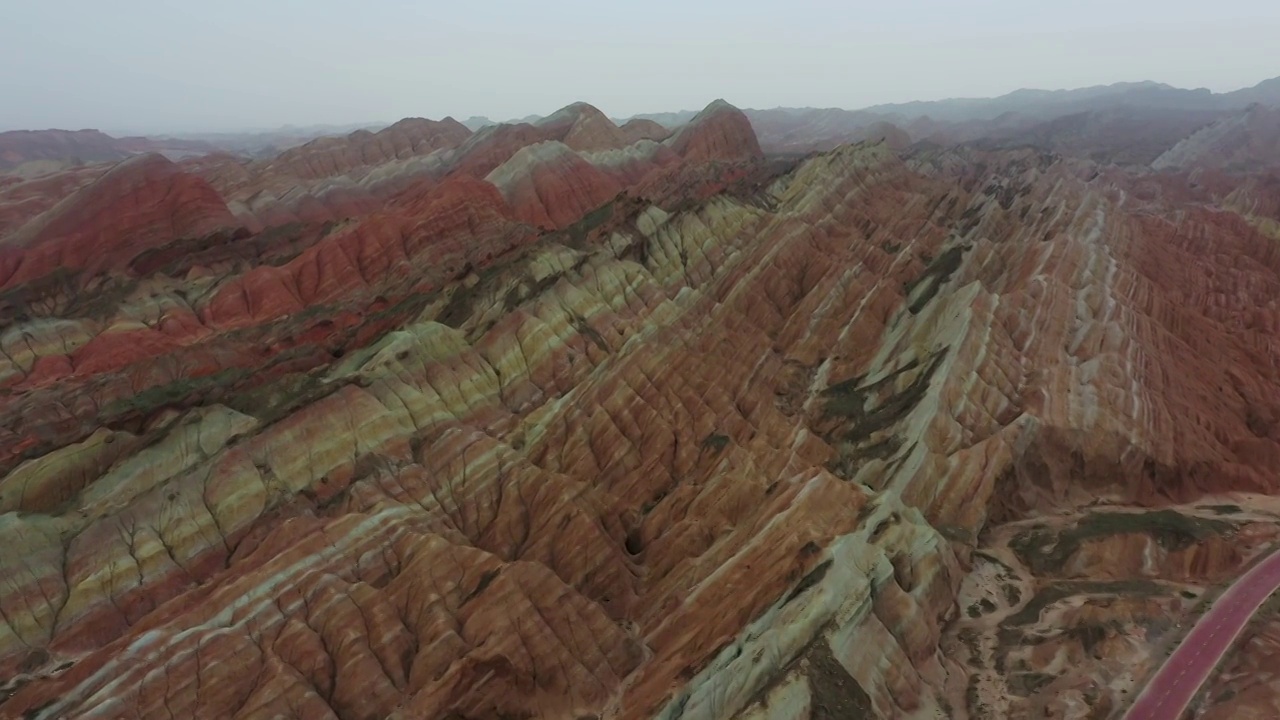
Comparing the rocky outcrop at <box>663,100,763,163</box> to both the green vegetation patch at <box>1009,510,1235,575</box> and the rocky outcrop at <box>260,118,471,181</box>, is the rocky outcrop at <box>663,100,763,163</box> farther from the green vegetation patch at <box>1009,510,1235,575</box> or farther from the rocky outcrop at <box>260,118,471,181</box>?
the green vegetation patch at <box>1009,510,1235,575</box>

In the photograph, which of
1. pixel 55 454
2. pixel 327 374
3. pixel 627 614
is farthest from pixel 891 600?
pixel 55 454

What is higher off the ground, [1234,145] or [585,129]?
[585,129]

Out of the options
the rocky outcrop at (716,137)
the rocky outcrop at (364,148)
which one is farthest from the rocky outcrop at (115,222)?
the rocky outcrop at (716,137)

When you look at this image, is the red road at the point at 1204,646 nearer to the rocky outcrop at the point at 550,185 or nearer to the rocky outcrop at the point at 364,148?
the rocky outcrop at the point at 550,185

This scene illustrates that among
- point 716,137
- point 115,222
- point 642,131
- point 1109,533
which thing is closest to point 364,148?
point 642,131

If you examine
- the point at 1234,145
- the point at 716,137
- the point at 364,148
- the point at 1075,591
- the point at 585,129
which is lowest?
the point at 1075,591

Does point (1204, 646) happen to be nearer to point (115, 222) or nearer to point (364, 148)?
point (115, 222)

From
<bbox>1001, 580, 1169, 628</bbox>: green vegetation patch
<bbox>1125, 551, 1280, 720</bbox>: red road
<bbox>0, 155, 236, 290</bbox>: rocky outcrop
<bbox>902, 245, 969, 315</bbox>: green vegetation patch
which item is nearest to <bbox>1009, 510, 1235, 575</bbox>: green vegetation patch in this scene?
<bbox>1001, 580, 1169, 628</bbox>: green vegetation patch
